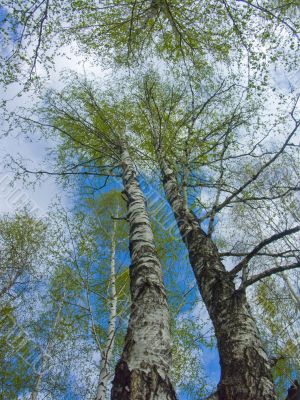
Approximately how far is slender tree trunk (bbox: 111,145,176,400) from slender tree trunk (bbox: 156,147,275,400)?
351 millimetres

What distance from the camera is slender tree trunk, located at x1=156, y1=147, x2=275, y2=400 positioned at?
1873 mm

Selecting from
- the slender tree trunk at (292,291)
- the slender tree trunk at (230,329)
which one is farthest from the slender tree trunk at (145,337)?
the slender tree trunk at (292,291)

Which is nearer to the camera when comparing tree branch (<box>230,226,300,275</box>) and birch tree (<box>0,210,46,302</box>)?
tree branch (<box>230,226,300,275</box>)

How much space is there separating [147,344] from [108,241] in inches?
279

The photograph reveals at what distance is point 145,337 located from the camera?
2041 mm

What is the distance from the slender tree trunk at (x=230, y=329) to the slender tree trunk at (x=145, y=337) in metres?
0.35

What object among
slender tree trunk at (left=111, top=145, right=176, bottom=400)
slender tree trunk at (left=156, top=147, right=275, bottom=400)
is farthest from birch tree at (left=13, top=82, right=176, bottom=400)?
slender tree trunk at (left=156, top=147, right=275, bottom=400)

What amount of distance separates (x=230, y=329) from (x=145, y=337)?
0.57 meters

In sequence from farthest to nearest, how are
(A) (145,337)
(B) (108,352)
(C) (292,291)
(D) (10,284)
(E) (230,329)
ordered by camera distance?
(D) (10,284) < (C) (292,291) < (B) (108,352) < (E) (230,329) < (A) (145,337)

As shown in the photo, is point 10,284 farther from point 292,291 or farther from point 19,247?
point 292,291

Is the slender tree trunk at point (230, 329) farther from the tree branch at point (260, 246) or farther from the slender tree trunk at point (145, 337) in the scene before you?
the slender tree trunk at point (145, 337)

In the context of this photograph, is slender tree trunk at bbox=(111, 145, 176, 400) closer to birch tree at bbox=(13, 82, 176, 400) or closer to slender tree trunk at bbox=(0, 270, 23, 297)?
birch tree at bbox=(13, 82, 176, 400)

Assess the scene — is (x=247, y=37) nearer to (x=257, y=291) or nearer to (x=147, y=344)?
(x=147, y=344)

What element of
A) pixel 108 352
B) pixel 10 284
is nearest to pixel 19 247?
pixel 10 284
